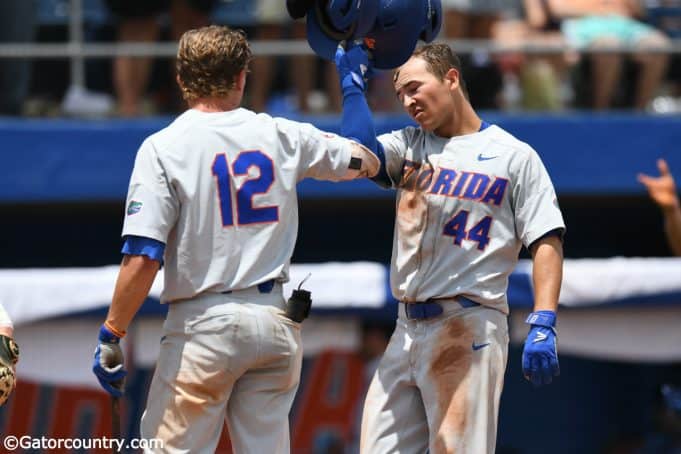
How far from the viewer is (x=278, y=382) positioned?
14.9 feet

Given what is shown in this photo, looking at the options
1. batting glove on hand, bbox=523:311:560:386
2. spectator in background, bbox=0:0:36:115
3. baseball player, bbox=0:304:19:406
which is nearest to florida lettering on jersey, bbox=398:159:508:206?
batting glove on hand, bbox=523:311:560:386

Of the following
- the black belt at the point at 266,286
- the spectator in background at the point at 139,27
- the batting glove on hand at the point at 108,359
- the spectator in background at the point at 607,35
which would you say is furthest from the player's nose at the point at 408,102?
the spectator in background at the point at 607,35

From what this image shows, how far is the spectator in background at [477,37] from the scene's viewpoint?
8.87 metres

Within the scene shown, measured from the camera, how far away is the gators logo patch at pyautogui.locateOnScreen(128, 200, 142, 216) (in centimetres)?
436

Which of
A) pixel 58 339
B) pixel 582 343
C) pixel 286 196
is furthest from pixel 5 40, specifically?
pixel 286 196

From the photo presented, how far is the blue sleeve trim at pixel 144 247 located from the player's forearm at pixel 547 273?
141 cm

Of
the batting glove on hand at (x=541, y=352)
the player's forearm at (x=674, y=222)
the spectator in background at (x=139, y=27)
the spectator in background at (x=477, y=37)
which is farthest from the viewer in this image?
the spectator in background at (x=477, y=37)

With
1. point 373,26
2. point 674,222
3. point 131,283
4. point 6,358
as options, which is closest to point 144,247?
point 131,283

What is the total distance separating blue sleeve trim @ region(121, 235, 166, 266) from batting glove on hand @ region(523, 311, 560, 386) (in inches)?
53.7

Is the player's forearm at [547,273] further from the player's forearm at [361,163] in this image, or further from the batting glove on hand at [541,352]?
the player's forearm at [361,163]

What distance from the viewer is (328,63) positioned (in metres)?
8.95

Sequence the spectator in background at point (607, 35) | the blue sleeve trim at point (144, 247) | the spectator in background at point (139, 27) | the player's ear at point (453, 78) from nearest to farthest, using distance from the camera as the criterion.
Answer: the blue sleeve trim at point (144, 247), the player's ear at point (453, 78), the spectator in background at point (139, 27), the spectator in background at point (607, 35)

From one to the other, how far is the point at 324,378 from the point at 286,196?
3227mm

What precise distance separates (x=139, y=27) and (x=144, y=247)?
477cm
